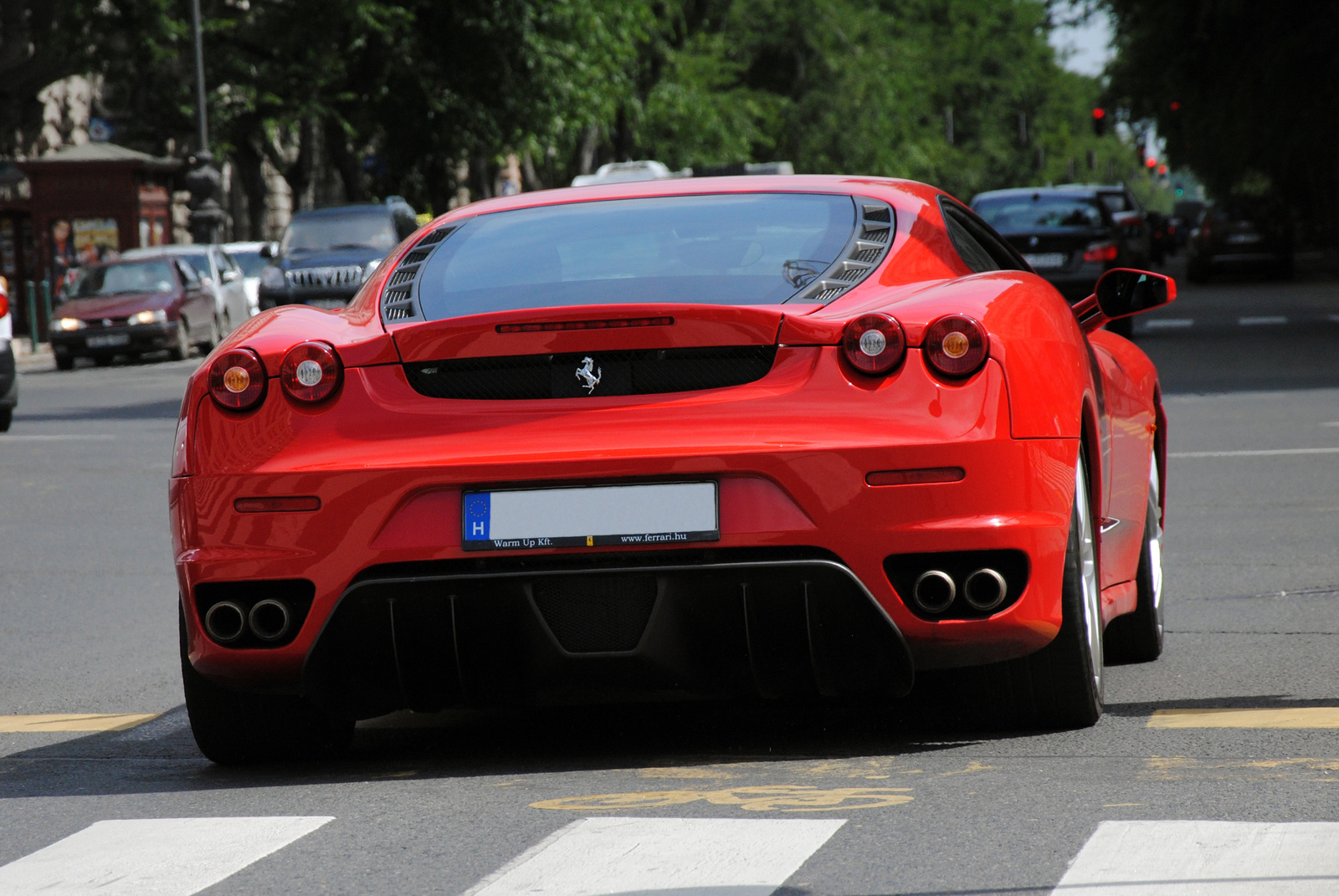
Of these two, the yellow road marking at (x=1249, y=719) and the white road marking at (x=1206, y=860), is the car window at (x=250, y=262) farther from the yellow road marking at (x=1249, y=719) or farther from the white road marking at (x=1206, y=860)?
the white road marking at (x=1206, y=860)

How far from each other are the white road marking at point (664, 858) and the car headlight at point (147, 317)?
1082 inches

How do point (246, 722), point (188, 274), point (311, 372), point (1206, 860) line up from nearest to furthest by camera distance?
point (1206, 860) < point (311, 372) < point (246, 722) < point (188, 274)

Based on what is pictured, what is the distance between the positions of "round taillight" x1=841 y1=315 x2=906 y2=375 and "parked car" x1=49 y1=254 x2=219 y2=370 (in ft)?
88.4

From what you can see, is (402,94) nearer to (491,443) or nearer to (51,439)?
(51,439)

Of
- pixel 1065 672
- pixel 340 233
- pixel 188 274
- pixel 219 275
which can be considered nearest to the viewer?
pixel 1065 672

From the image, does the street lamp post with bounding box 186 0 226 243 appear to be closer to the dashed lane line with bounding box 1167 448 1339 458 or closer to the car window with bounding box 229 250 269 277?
the car window with bounding box 229 250 269 277

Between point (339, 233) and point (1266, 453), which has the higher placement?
point (339, 233)

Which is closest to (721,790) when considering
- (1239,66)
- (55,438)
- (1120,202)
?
(55,438)

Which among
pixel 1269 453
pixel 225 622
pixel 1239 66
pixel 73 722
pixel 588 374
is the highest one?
pixel 1239 66

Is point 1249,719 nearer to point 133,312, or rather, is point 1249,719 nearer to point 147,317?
point 147,317

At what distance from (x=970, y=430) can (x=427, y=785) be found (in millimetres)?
1390

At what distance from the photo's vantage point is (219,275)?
3419 centimetres

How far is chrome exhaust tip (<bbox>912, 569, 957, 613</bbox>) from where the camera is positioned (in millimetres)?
4602

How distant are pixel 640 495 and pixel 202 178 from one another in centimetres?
3646
